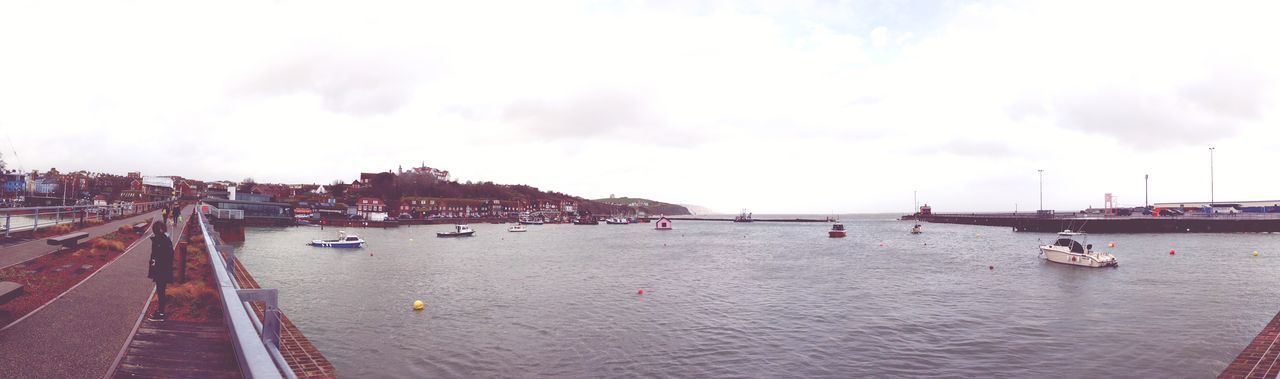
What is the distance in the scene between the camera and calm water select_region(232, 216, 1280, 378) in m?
18.5

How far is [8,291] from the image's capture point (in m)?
9.45

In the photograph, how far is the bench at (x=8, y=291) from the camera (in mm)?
9227

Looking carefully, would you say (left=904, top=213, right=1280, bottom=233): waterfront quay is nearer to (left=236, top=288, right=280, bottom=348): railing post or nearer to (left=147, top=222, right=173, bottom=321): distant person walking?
(left=147, top=222, right=173, bottom=321): distant person walking

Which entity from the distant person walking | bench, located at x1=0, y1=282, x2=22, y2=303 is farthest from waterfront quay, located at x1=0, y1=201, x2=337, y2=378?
the distant person walking

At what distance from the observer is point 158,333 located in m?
8.84

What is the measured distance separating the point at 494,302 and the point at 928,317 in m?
21.1

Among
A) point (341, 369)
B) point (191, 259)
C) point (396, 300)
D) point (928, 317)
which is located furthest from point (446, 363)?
point (928, 317)

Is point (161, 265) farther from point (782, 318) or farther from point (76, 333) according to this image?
point (782, 318)

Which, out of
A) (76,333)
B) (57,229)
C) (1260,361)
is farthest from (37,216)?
(1260,361)

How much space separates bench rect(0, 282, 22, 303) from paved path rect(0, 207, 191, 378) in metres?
0.45

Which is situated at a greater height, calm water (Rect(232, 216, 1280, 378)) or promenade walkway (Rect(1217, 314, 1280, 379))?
promenade walkway (Rect(1217, 314, 1280, 379))

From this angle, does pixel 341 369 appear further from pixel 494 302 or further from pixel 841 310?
pixel 841 310

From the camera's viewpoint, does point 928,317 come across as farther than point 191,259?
Yes

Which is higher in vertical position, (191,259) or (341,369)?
(191,259)
